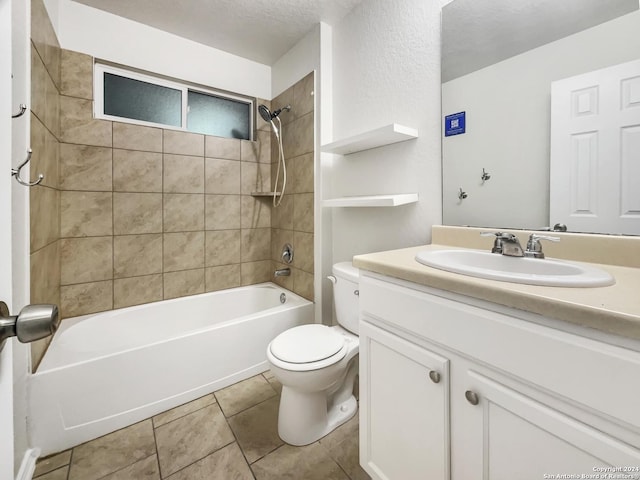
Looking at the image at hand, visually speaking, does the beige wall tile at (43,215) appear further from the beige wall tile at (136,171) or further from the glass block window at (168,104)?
the glass block window at (168,104)

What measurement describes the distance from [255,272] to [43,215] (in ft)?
4.81

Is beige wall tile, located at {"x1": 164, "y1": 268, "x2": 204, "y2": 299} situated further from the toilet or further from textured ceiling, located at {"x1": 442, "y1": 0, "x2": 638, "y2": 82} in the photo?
textured ceiling, located at {"x1": 442, "y1": 0, "x2": 638, "y2": 82}

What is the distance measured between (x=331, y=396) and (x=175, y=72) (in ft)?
8.14

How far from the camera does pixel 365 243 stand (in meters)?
1.83

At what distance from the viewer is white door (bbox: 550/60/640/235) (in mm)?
903

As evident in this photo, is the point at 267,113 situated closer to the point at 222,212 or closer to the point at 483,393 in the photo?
the point at 222,212

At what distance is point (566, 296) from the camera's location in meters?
0.59

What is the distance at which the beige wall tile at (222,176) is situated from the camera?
2.27m

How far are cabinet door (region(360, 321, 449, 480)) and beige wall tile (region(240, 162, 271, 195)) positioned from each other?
1.82 metres

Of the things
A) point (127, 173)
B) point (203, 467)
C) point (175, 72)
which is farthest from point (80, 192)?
point (203, 467)

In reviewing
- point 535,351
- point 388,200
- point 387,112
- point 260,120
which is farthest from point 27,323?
point 260,120

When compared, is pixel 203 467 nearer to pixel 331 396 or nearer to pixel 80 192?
pixel 331 396

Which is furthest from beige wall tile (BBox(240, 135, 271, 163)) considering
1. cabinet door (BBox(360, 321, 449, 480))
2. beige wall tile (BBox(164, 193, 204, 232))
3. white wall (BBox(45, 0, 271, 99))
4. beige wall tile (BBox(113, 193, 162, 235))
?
cabinet door (BBox(360, 321, 449, 480))

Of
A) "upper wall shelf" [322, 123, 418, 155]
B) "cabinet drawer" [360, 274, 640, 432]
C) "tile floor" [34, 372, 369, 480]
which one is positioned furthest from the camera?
"upper wall shelf" [322, 123, 418, 155]
